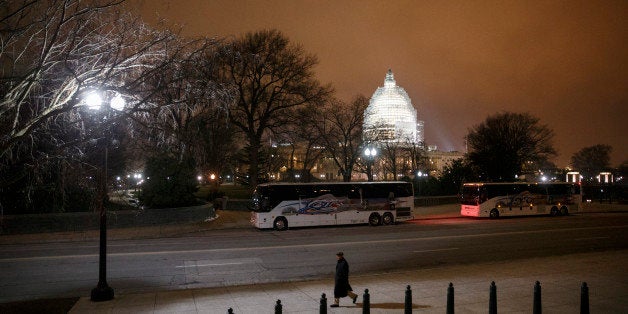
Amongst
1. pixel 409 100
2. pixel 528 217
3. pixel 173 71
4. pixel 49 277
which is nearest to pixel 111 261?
pixel 49 277

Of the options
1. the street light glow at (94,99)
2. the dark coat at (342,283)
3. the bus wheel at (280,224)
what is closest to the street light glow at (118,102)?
the street light glow at (94,99)

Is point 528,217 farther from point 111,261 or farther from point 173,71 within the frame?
point 173,71

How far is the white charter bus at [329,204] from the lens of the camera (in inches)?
1203

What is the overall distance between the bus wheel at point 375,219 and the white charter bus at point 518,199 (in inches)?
377

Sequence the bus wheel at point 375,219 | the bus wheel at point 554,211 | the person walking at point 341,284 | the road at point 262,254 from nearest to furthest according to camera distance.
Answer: the person walking at point 341,284 → the road at point 262,254 → the bus wheel at point 375,219 → the bus wheel at point 554,211

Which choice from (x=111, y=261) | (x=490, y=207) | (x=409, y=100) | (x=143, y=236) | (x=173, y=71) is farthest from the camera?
(x=409, y=100)

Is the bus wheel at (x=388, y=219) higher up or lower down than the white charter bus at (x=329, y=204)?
lower down

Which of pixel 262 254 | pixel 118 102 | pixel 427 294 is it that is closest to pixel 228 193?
pixel 262 254

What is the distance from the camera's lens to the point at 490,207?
37.9m

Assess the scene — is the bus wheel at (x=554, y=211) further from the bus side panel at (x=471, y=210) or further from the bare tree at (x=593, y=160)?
the bare tree at (x=593, y=160)

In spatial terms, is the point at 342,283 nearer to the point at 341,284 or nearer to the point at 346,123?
the point at 341,284

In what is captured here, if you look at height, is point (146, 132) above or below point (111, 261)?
above

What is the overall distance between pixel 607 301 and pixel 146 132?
11.5m

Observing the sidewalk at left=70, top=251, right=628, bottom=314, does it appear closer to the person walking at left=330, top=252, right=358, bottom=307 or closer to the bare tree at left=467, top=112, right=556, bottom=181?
the person walking at left=330, top=252, right=358, bottom=307
